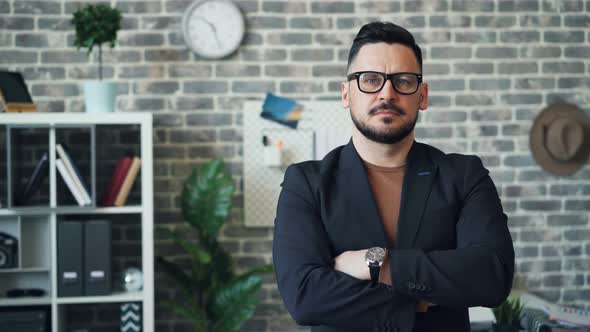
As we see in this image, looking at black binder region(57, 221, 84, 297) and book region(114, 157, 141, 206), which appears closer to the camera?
black binder region(57, 221, 84, 297)

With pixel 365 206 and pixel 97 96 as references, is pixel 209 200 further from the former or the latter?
pixel 365 206

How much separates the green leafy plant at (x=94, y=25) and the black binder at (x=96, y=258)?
88cm

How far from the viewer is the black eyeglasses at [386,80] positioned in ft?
5.78

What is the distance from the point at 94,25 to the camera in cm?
Answer: 320

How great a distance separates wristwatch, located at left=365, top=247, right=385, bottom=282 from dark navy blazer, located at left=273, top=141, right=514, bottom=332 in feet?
0.10

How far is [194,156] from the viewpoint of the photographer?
11.8ft

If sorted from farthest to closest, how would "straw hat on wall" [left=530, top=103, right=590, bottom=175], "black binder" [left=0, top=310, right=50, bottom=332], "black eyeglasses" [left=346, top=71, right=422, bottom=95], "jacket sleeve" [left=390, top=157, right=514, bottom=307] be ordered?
"straw hat on wall" [left=530, top=103, right=590, bottom=175] < "black binder" [left=0, top=310, right=50, bottom=332] < "black eyeglasses" [left=346, top=71, right=422, bottom=95] < "jacket sleeve" [left=390, top=157, right=514, bottom=307]

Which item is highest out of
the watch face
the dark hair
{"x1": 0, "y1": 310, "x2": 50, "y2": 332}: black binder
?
the dark hair

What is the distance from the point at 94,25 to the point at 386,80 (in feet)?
6.38

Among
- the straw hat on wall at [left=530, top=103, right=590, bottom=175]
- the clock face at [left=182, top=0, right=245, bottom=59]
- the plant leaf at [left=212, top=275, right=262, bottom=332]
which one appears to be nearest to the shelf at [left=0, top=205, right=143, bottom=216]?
the plant leaf at [left=212, top=275, right=262, bottom=332]

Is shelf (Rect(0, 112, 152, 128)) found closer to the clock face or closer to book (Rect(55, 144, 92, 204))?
book (Rect(55, 144, 92, 204))

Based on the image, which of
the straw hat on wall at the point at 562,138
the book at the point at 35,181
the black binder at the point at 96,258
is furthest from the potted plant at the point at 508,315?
the book at the point at 35,181

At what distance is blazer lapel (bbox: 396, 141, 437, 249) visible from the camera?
1.73m

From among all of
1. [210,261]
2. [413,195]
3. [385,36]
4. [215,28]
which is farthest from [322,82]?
[413,195]
